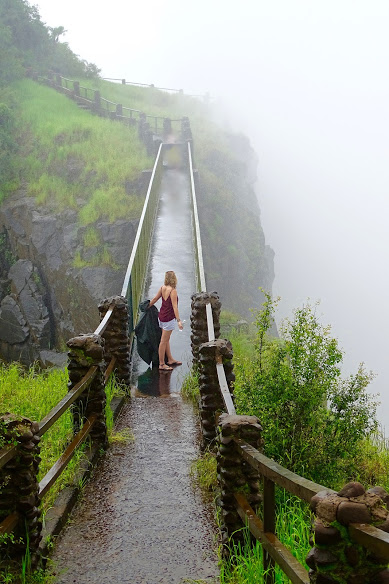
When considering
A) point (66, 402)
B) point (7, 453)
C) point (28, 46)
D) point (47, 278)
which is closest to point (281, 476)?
point (7, 453)

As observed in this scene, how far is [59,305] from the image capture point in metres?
22.6

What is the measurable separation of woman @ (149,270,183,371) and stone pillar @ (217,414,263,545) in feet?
19.6

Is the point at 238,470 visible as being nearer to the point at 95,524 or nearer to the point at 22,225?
the point at 95,524

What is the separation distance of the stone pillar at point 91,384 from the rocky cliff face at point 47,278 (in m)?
14.1

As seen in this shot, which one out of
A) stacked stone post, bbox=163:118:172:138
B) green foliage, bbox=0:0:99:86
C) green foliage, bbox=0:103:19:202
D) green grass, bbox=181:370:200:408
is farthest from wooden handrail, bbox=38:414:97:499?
green foliage, bbox=0:0:99:86

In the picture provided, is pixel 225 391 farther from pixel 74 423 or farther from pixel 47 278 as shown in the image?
pixel 47 278

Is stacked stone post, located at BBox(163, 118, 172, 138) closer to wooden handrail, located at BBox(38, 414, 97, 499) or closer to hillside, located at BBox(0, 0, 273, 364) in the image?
hillside, located at BBox(0, 0, 273, 364)

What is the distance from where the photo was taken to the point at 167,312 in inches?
423

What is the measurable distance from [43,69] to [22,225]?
2041 cm

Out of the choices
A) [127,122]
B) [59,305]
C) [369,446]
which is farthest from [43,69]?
[369,446]

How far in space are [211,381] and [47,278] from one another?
17.2 m

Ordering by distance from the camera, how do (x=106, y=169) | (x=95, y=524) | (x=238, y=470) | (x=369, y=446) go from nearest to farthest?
(x=238, y=470), (x=95, y=524), (x=369, y=446), (x=106, y=169)

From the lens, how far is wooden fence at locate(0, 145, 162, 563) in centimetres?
429

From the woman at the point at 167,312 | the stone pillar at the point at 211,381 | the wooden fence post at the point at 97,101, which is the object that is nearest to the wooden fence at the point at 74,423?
the woman at the point at 167,312
